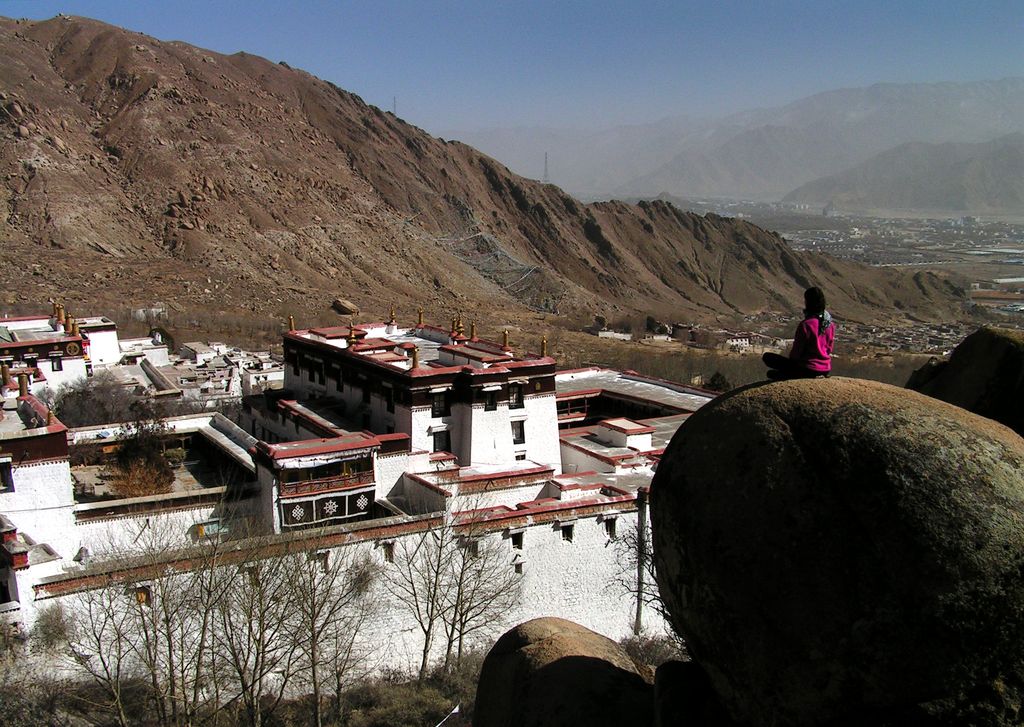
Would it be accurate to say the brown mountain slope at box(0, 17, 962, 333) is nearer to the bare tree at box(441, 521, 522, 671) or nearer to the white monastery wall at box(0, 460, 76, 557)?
the white monastery wall at box(0, 460, 76, 557)

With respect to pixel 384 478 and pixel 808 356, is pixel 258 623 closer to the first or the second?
pixel 384 478

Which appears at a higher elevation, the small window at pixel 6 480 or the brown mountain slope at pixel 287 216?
the brown mountain slope at pixel 287 216

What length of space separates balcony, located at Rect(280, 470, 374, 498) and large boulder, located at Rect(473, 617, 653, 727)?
48.7 feet

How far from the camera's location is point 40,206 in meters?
85.4

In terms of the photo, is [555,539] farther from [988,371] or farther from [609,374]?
[609,374]

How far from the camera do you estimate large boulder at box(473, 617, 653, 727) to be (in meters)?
6.90

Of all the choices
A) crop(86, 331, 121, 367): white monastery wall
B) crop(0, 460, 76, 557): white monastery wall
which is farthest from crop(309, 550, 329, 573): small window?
crop(86, 331, 121, 367): white monastery wall

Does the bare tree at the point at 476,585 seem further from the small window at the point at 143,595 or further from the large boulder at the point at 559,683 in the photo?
the large boulder at the point at 559,683

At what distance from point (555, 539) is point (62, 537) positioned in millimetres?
11758

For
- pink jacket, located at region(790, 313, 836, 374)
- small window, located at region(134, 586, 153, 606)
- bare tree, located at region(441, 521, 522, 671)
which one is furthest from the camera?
bare tree, located at region(441, 521, 522, 671)

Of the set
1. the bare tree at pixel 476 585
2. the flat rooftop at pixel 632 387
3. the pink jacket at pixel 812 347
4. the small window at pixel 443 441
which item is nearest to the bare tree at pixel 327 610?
the bare tree at pixel 476 585

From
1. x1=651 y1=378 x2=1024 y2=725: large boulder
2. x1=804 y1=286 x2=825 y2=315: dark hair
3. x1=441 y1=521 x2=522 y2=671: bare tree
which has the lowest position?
x1=441 y1=521 x2=522 y2=671: bare tree

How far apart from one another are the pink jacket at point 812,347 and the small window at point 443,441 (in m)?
20.5

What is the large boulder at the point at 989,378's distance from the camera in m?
7.47
